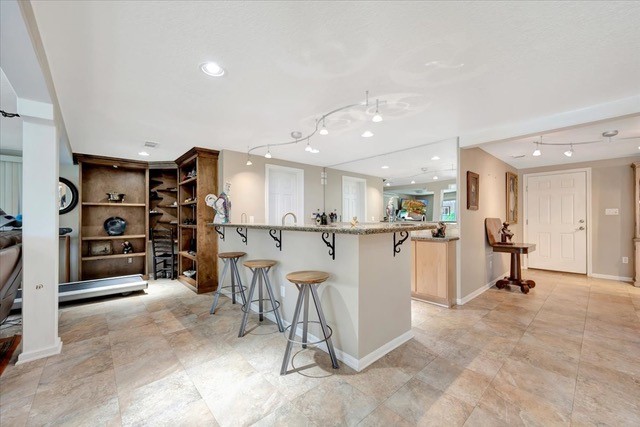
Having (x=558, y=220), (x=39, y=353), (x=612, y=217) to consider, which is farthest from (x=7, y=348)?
(x=612, y=217)

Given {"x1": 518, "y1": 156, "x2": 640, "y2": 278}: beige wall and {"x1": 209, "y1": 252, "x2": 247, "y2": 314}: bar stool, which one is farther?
{"x1": 518, "y1": 156, "x2": 640, "y2": 278}: beige wall

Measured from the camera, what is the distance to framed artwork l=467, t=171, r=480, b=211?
373 centimetres

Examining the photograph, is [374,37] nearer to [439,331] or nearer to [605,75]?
[605,75]

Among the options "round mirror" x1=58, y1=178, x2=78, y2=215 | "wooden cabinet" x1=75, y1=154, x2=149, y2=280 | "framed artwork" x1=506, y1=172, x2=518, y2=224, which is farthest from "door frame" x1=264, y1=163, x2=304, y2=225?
"framed artwork" x1=506, y1=172, x2=518, y2=224

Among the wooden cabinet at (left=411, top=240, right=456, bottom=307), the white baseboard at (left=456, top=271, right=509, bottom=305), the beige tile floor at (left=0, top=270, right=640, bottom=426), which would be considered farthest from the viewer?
the white baseboard at (left=456, top=271, right=509, bottom=305)

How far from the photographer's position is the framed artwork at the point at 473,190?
3.73 metres

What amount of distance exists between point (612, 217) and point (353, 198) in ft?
15.9

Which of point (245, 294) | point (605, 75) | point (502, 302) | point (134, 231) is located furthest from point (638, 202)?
point (134, 231)

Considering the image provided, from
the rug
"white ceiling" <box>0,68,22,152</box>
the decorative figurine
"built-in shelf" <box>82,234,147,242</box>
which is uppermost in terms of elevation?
"white ceiling" <box>0,68,22,152</box>

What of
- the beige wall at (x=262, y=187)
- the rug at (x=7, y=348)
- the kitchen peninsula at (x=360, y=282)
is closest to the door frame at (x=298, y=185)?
the beige wall at (x=262, y=187)

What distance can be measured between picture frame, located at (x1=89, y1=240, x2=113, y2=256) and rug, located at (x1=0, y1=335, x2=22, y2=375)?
8.61 ft

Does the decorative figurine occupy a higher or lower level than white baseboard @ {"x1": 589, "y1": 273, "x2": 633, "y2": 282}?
higher

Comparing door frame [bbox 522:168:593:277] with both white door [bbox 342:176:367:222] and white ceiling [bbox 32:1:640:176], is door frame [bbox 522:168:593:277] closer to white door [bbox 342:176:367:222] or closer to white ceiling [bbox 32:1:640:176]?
white ceiling [bbox 32:1:640:176]

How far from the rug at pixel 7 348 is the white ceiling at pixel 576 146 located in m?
5.49
